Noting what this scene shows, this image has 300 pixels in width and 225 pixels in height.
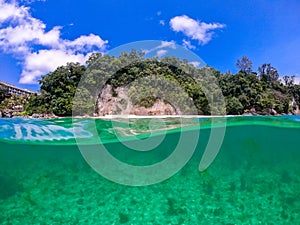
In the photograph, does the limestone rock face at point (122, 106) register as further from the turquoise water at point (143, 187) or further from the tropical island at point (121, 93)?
the turquoise water at point (143, 187)

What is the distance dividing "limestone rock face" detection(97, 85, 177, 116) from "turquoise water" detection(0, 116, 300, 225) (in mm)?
4795

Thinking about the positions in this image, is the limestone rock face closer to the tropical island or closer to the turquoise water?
the tropical island

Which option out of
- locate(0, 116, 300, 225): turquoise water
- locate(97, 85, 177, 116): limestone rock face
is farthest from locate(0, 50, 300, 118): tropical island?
locate(0, 116, 300, 225): turquoise water

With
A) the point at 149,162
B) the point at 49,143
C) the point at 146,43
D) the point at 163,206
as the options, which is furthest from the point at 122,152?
the point at 146,43

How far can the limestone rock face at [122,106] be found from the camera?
26.0 m

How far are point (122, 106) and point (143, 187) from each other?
53.4ft

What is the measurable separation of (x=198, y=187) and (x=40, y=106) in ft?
74.6

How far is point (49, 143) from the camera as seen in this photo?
1578 centimetres

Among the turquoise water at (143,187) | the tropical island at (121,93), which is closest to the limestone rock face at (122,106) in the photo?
the tropical island at (121,93)

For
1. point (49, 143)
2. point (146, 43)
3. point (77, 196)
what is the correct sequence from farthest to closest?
point (49, 143), point (77, 196), point (146, 43)

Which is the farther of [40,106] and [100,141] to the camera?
[40,106]

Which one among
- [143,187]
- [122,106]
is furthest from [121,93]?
[143,187]

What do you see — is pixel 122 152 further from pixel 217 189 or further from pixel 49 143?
pixel 217 189

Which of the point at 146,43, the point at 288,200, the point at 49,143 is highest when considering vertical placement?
the point at 146,43
